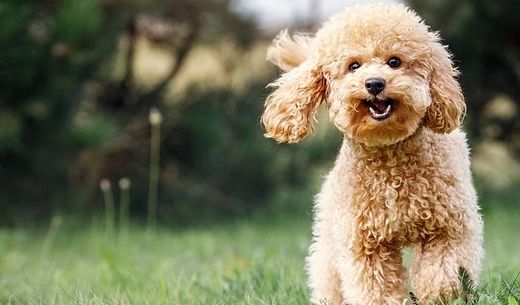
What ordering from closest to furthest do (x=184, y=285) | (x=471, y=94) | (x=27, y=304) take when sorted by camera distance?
(x=27, y=304), (x=184, y=285), (x=471, y=94)

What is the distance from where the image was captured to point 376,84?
11.0ft

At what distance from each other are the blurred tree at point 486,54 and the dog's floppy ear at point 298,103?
5226 mm

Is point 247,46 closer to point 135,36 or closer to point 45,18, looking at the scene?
point 135,36

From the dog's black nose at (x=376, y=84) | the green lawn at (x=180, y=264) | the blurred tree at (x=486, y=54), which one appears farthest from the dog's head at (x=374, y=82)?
the blurred tree at (x=486, y=54)

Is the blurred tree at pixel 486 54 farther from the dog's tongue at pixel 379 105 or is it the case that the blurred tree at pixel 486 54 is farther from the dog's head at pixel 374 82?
the dog's tongue at pixel 379 105

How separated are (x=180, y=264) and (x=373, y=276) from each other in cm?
274

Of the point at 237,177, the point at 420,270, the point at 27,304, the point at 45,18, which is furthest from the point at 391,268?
the point at 237,177

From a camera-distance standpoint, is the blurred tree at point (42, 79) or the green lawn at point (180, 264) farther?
the blurred tree at point (42, 79)

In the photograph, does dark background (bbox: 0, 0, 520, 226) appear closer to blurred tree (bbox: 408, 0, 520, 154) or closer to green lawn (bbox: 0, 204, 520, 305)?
blurred tree (bbox: 408, 0, 520, 154)

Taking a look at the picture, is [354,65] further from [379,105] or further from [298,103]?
[298,103]

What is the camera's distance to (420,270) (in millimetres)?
3576

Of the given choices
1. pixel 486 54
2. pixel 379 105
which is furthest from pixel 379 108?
pixel 486 54

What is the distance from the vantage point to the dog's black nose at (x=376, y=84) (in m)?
3.35

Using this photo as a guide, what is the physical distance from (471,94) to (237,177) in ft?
7.99
